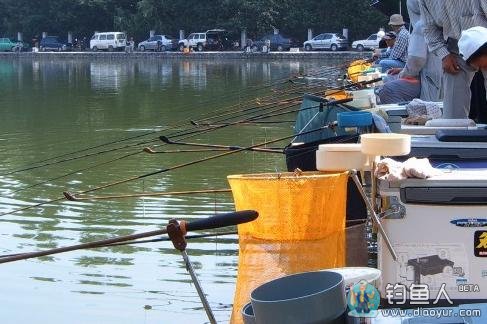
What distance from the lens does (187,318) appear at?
5.79m

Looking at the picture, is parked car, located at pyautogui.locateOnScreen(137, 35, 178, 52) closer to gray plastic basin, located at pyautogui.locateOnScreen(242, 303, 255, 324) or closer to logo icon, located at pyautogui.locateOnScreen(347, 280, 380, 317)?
gray plastic basin, located at pyautogui.locateOnScreen(242, 303, 255, 324)

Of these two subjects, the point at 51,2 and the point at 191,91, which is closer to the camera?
the point at 191,91

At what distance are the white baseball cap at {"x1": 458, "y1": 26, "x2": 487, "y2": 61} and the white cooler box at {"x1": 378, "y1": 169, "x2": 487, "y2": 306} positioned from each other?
42.2 inches

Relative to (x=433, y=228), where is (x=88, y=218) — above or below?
below

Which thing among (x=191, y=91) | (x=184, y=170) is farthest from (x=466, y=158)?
(x=191, y=91)

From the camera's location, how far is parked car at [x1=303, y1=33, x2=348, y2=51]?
175 ft

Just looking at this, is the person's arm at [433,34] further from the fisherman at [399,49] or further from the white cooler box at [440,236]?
the fisherman at [399,49]

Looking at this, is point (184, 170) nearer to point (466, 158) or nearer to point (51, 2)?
point (466, 158)

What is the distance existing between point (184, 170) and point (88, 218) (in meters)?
2.60

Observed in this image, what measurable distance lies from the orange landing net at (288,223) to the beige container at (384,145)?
1.27ft

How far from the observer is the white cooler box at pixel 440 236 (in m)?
4.09

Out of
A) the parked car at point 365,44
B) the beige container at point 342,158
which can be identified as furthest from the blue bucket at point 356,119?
the parked car at point 365,44

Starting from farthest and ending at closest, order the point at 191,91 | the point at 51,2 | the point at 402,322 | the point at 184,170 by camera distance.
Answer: the point at 51,2 < the point at 191,91 < the point at 184,170 < the point at 402,322

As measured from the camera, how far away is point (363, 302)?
10.9ft
